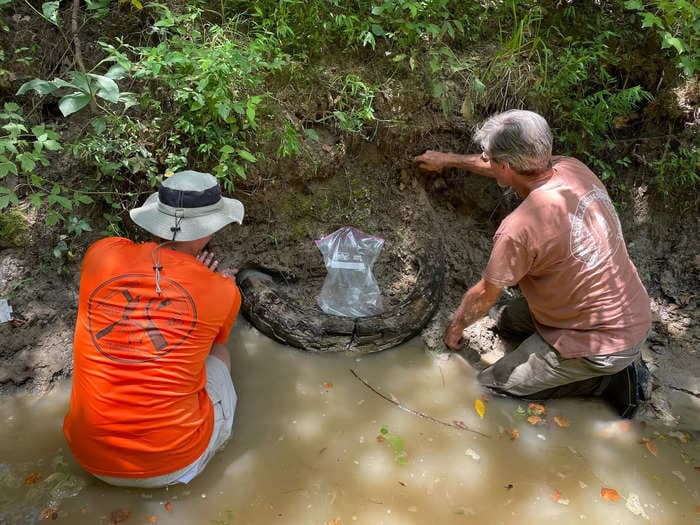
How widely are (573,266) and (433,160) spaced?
1.26 meters

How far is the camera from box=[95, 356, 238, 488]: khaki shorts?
7.43ft

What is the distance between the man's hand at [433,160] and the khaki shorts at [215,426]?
195cm

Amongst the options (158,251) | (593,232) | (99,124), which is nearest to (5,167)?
(99,124)

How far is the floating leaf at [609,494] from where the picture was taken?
8.32 feet

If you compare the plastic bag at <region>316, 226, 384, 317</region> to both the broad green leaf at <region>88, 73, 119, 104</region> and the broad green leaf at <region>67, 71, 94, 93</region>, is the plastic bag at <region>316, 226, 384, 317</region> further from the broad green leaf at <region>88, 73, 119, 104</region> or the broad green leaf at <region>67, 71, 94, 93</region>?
the broad green leaf at <region>67, 71, 94, 93</region>

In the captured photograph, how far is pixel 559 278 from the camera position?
273 cm

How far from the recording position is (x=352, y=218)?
11.8 feet

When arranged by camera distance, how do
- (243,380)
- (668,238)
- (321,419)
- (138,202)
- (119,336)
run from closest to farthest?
(119,336) < (321,419) < (243,380) < (138,202) < (668,238)

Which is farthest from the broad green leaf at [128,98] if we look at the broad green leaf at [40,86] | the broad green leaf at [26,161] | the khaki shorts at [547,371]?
the khaki shorts at [547,371]

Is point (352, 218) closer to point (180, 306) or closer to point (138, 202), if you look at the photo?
point (138, 202)

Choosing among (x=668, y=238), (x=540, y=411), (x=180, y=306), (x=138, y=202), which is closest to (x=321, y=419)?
(x=180, y=306)

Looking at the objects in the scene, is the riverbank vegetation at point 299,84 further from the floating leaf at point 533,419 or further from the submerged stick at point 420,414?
the floating leaf at point 533,419

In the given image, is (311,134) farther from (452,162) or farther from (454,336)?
(454,336)

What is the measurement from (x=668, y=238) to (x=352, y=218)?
2551 mm
